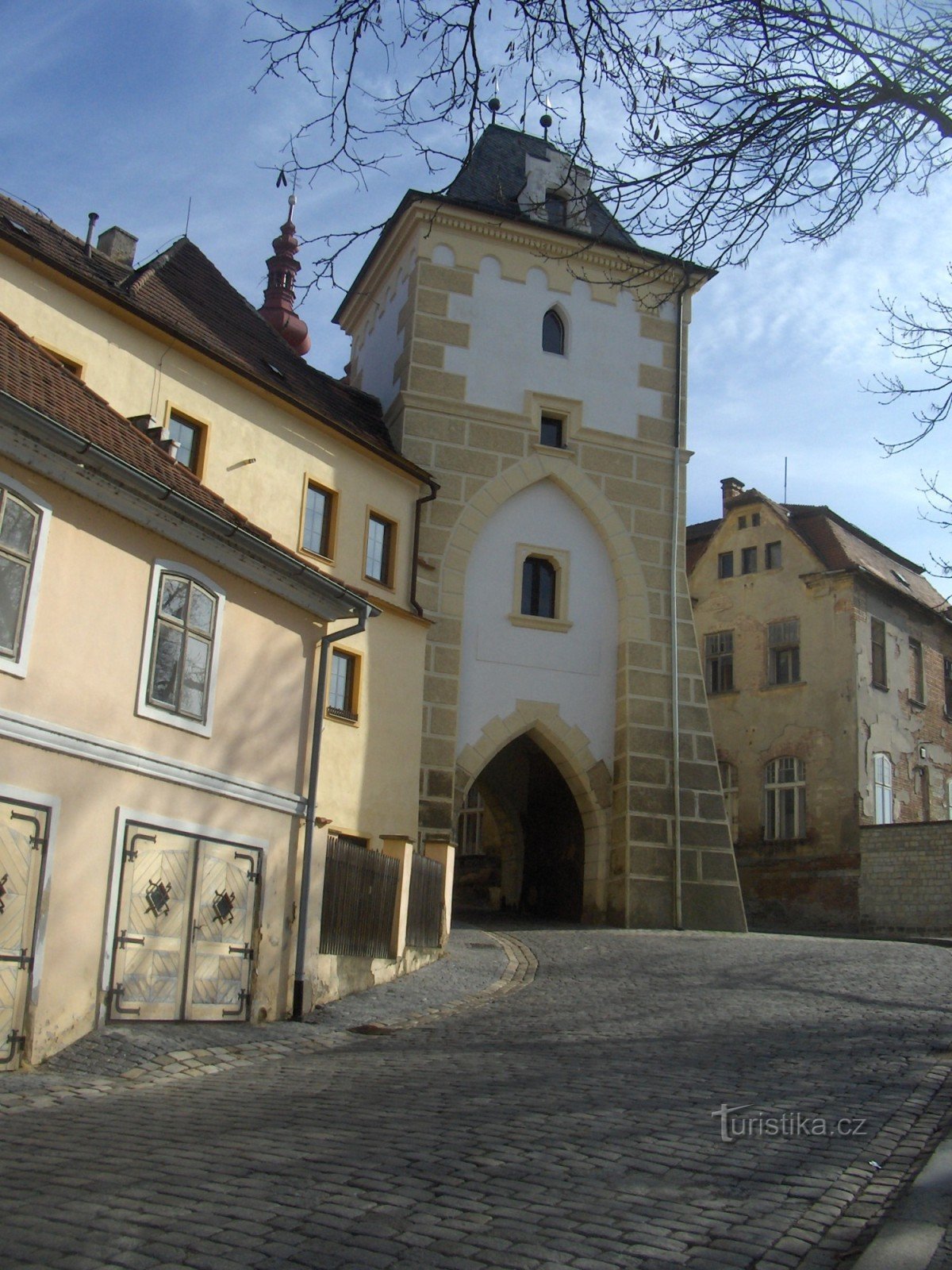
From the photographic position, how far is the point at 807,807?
3369cm

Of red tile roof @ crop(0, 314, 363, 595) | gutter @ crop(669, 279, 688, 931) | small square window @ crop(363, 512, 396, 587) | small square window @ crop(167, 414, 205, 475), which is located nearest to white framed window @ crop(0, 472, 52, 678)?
red tile roof @ crop(0, 314, 363, 595)

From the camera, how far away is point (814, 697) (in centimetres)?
3441

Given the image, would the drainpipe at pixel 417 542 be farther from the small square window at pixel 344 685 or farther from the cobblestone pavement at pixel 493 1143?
the cobblestone pavement at pixel 493 1143

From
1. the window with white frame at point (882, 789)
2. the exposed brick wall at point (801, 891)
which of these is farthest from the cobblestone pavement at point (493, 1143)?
the window with white frame at point (882, 789)

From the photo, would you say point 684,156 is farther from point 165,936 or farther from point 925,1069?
point 165,936

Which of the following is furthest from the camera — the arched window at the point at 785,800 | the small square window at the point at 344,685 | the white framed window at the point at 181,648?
the arched window at the point at 785,800

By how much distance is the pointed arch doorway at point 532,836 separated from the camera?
90.3 feet

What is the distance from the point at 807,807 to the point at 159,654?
81.6ft

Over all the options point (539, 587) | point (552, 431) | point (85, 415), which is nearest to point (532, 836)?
point (539, 587)

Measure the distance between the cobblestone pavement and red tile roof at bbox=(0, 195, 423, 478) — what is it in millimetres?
10671

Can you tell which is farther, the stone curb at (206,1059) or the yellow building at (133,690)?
the yellow building at (133,690)

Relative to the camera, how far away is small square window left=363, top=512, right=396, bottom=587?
900 inches

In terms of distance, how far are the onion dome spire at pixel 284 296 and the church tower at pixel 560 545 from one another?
29.9 ft

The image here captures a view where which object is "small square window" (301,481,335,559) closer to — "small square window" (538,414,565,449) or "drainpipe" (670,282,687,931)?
"small square window" (538,414,565,449)
